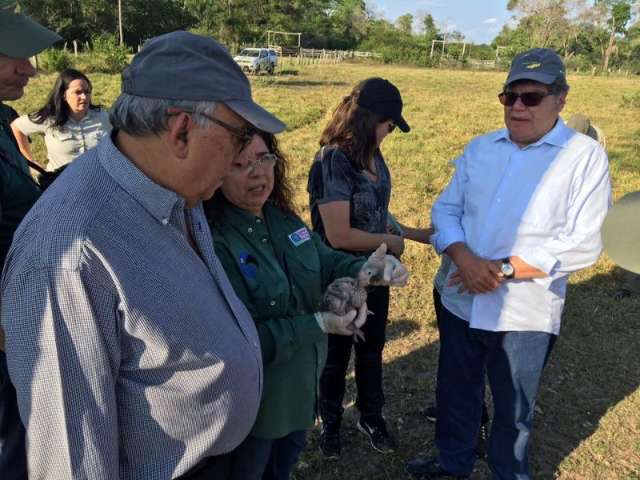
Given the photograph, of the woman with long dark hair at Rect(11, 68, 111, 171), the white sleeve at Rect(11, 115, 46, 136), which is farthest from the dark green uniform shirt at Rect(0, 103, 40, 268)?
the white sleeve at Rect(11, 115, 46, 136)

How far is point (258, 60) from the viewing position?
28.7 metres

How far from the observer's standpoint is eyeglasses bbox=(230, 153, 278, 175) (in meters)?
1.84

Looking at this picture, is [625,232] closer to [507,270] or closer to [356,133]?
[507,270]

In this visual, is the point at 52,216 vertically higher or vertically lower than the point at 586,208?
higher

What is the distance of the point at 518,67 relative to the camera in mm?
2336

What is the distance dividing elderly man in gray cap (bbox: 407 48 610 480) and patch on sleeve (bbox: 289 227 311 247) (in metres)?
0.79

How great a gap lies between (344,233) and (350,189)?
0.22 meters

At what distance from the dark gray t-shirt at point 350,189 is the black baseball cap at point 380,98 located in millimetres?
258

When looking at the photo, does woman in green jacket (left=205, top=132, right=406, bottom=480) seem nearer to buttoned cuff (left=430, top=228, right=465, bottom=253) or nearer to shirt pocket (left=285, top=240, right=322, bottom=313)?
shirt pocket (left=285, top=240, right=322, bottom=313)

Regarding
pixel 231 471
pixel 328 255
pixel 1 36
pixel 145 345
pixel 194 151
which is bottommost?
pixel 231 471

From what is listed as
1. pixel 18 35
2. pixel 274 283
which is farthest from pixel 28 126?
pixel 274 283

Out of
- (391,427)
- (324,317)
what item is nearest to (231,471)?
(324,317)

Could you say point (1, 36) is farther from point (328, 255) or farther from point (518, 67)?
point (518, 67)

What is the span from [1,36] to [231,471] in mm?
1882
